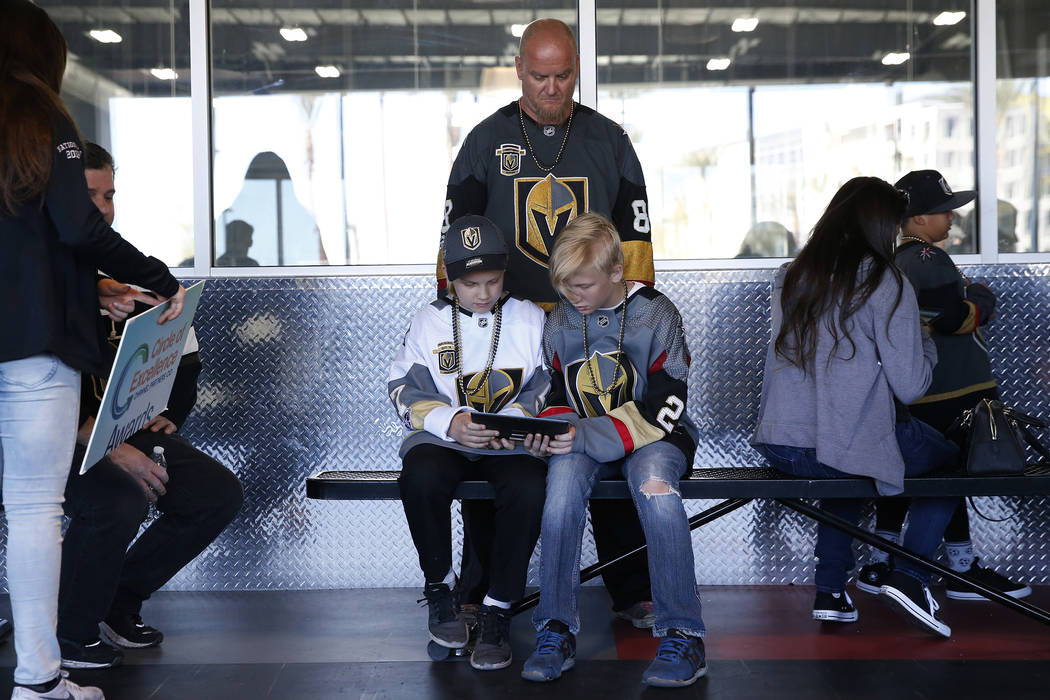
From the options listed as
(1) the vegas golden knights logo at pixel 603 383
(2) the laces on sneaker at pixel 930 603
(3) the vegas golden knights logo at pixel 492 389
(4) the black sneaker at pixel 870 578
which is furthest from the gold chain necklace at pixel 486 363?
(4) the black sneaker at pixel 870 578

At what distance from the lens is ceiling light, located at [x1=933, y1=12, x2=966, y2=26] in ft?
13.8

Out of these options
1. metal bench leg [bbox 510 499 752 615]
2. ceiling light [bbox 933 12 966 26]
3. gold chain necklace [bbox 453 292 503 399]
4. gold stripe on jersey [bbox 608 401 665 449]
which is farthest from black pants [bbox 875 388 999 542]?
ceiling light [bbox 933 12 966 26]

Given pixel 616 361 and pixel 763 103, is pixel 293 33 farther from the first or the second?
pixel 616 361

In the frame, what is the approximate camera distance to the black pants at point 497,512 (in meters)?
2.74

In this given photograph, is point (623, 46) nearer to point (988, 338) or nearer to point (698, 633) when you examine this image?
point (988, 338)

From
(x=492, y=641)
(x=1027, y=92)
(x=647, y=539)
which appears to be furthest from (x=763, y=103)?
(x=492, y=641)

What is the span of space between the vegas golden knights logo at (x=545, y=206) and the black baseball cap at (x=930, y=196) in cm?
108

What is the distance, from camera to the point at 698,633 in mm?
2676

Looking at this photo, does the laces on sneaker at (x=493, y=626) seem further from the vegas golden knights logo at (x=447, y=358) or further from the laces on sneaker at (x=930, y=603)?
the laces on sneaker at (x=930, y=603)

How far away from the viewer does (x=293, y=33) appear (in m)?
4.23

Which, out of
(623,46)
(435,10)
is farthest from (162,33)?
(623,46)

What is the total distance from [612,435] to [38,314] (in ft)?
4.78

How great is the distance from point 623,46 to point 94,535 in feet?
9.22

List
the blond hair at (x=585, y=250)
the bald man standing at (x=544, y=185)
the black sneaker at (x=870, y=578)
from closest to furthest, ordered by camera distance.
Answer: the blond hair at (x=585, y=250) → the bald man standing at (x=544, y=185) → the black sneaker at (x=870, y=578)
